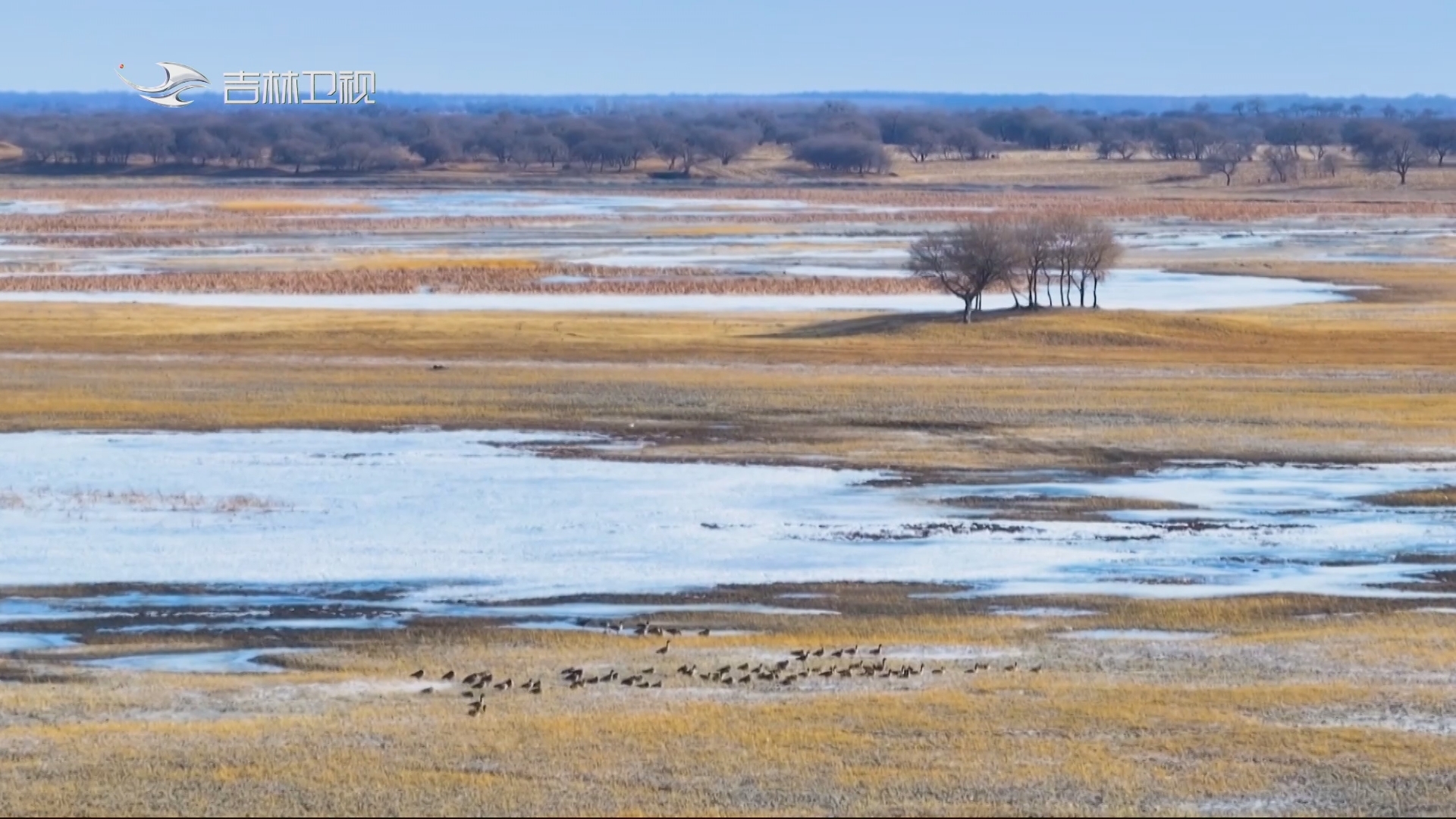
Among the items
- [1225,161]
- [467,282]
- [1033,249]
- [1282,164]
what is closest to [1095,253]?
[1033,249]

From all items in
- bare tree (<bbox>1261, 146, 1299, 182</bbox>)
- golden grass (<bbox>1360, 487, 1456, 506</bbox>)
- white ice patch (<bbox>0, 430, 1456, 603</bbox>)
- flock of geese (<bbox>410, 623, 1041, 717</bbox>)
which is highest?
bare tree (<bbox>1261, 146, 1299, 182</bbox>)

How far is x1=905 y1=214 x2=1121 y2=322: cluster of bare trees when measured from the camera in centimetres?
5269

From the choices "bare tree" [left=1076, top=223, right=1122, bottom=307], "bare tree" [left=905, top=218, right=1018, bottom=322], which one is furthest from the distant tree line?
"bare tree" [left=905, top=218, right=1018, bottom=322]

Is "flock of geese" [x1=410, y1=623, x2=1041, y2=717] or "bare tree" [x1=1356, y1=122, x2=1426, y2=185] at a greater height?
"bare tree" [x1=1356, y1=122, x2=1426, y2=185]

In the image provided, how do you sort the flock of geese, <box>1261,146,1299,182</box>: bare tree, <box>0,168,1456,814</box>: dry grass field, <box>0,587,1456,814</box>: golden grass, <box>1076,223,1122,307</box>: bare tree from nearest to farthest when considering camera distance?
<box>0,587,1456,814</box>: golden grass
<box>0,168,1456,814</box>: dry grass field
the flock of geese
<box>1076,223,1122,307</box>: bare tree
<box>1261,146,1299,182</box>: bare tree

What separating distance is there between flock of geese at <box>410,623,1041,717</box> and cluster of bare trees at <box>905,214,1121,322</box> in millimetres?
33316

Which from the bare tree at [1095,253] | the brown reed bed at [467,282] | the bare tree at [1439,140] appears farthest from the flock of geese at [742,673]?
the bare tree at [1439,140]

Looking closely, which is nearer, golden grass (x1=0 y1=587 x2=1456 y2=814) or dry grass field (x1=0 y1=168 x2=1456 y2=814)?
golden grass (x1=0 y1=587 x2=1456 y2=814)

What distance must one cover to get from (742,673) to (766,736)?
2.83 metres

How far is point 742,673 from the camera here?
17422 mm

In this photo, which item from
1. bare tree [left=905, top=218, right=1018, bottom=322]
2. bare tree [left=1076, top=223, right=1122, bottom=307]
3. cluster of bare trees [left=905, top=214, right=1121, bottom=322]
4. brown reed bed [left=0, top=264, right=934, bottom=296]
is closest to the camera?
bare tree [left=905, top=218, right=1018, bottom=322]

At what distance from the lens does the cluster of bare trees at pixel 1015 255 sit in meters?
52.7

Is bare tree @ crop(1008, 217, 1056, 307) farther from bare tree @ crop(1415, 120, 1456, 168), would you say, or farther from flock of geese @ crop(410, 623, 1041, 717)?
bare tree @ crop(1415, 120, 1456, 168)

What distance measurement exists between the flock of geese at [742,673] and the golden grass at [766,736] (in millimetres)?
147
